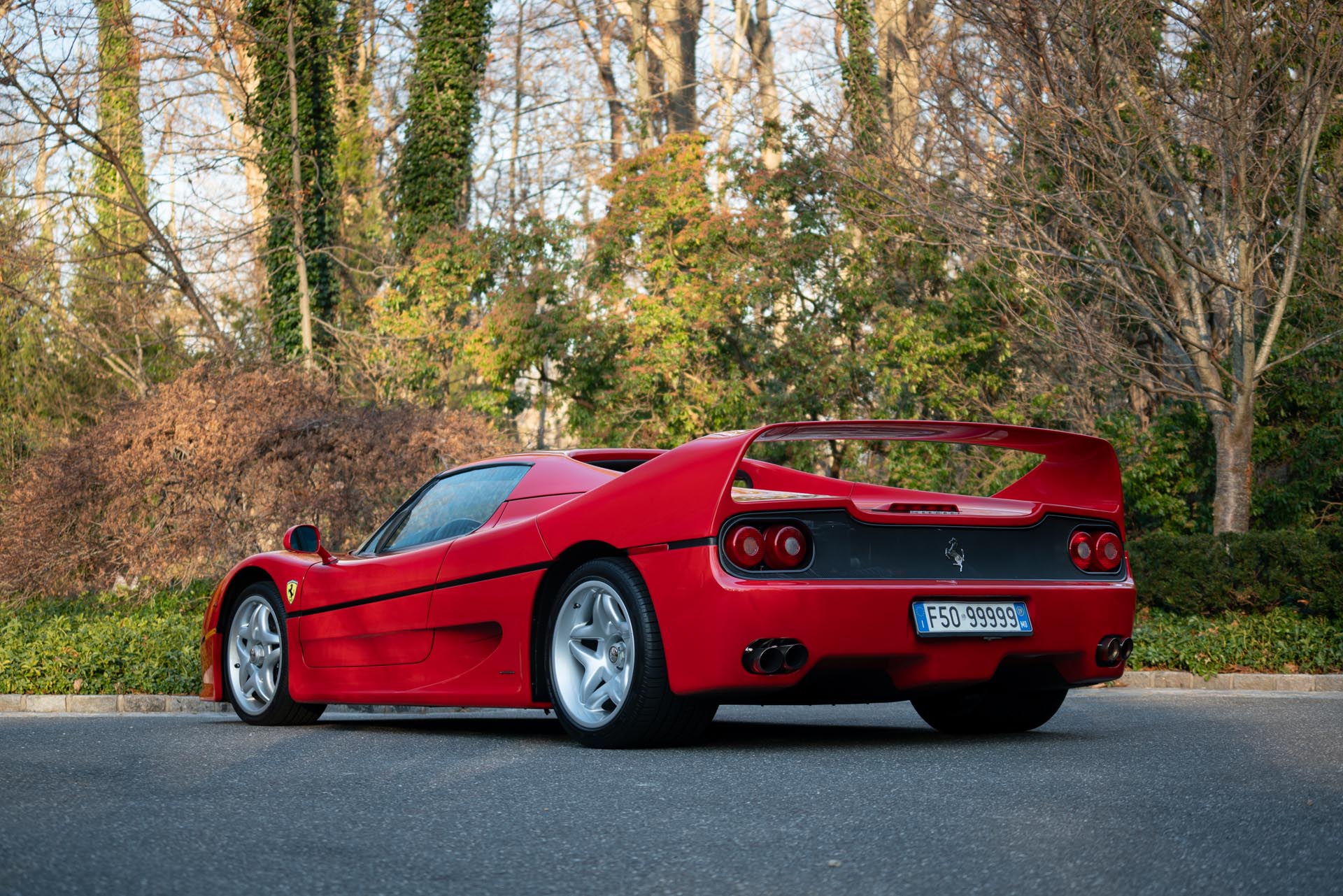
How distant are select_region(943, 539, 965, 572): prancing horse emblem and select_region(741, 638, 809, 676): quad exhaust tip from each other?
741 mm

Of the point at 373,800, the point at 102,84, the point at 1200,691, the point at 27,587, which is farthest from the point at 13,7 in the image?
the point at 373,800

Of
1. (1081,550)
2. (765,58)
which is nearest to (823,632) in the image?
(1081,550)

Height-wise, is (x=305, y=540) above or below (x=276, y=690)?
above

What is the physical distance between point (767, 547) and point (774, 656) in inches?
15.2

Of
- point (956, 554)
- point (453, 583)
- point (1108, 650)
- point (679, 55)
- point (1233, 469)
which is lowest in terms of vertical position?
point (1108, 650)

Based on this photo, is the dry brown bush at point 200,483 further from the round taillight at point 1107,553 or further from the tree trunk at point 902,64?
the round taillight at point 1107,553

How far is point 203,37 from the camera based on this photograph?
78.6 ft

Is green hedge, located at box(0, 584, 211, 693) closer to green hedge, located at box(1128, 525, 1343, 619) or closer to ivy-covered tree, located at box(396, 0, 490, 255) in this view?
green hedge, located at box(1128, 525, 1343, 619)

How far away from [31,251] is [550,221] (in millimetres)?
8734

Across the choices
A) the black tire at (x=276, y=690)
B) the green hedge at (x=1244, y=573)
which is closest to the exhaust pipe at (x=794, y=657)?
the black tire at (x=276, y=690)

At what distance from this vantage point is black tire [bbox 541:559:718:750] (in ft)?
18.2

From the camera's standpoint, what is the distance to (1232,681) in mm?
11383

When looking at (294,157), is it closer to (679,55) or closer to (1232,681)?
(679,55)

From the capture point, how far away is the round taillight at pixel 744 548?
5375 mm
